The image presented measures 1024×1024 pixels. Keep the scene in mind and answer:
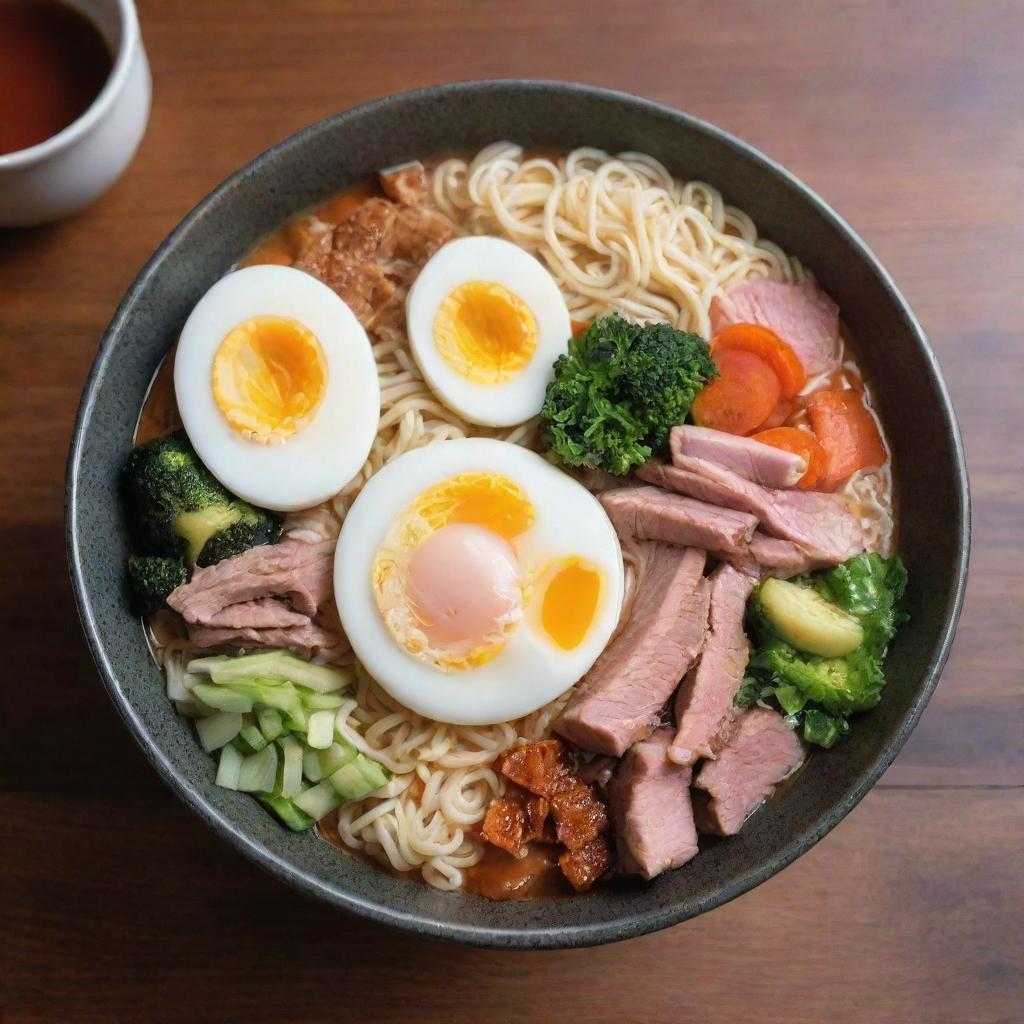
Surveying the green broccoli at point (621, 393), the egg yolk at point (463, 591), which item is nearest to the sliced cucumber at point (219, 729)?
the egg yolk at point (463, 591)

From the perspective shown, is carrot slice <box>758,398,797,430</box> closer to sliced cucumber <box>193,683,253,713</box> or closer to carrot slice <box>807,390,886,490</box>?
carrot slice <box>807,390,886,490</box>

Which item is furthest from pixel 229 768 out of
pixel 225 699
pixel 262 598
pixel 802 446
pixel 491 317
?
pixel 802 446

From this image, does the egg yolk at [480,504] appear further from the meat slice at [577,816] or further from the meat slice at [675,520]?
the meat slice at [577,816]

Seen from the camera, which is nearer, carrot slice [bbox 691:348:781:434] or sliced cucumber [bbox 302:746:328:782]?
sliced cucumber [bbox 302:746:328:782]

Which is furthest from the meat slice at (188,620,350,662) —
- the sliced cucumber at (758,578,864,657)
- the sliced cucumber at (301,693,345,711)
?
the sliced cucumber at (758,578,864,657)

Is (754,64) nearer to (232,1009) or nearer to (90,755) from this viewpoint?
(90,755)

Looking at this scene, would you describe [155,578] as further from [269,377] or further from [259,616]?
[269,377]
